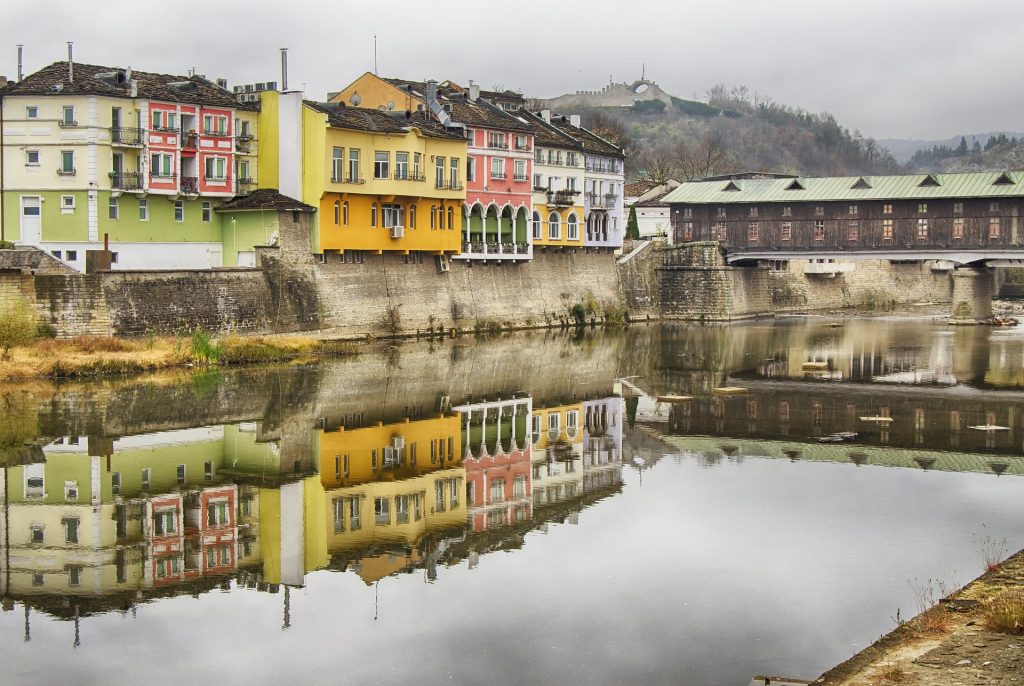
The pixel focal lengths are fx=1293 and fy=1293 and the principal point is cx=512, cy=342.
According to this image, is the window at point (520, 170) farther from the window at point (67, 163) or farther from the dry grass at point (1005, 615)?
the dry grass at point (1005, 615)

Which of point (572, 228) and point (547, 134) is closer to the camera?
point (547, 134)

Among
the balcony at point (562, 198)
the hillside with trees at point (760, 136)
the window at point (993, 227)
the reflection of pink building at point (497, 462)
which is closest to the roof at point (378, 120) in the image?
the balcony at point (562, 198)

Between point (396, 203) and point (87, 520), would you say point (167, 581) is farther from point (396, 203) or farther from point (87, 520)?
point (396, 203)

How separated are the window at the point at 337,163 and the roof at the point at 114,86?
3582mm

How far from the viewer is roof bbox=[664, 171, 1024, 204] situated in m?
64.7

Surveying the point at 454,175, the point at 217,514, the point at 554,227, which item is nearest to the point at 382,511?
the point at 217,514

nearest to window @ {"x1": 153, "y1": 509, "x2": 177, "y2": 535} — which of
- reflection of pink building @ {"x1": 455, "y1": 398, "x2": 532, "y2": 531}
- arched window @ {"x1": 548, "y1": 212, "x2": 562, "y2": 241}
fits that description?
reflection of pink building @ {"x1": 455, "y1": 398, "x2": 532, "y2": 531}

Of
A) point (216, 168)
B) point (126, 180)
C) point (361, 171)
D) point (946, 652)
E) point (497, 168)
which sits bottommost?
→ point (946, 652)

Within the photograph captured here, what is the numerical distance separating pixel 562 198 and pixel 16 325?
3071cm

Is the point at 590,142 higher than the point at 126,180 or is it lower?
higher

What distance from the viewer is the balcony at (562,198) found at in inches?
2395

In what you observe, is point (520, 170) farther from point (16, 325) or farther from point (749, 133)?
point (749, 133)

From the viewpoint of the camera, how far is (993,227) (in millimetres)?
64312

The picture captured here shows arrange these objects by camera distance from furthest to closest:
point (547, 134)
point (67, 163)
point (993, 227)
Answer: point (993, 227)
point (547, 134)
point (67, 163)
